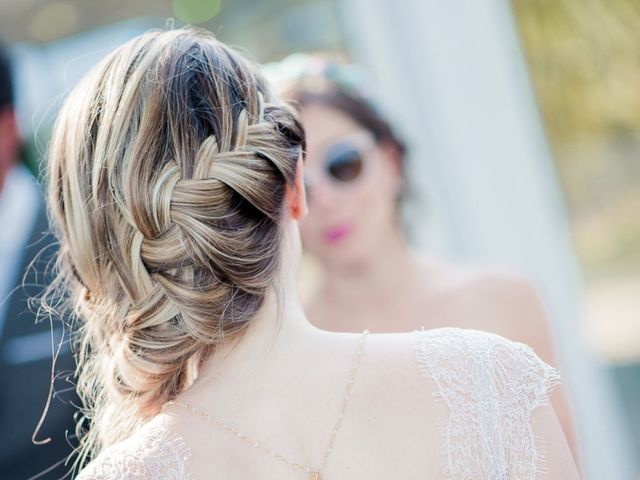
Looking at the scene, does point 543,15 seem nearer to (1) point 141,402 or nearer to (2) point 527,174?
(2) point 527,174

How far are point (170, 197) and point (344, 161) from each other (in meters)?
1.45

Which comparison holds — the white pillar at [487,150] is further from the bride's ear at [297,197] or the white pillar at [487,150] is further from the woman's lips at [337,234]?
the bride's ear at [297,197]

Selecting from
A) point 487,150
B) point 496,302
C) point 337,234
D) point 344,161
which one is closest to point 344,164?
point 344,161

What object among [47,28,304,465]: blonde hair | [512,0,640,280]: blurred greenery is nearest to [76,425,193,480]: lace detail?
[47,28,304,465]: blonde hair

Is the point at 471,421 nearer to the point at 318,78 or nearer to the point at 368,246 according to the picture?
the point at 368,246

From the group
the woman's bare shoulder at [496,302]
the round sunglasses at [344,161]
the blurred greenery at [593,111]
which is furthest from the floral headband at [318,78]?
the blurred greenery at [593,111]

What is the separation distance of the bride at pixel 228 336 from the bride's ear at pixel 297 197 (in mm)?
33

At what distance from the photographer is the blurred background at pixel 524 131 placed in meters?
3.60

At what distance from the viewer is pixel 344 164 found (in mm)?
2752

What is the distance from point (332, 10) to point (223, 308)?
266cm

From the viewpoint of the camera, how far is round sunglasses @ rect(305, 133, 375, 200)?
273 centimetres

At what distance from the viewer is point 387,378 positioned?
1419 millimetres

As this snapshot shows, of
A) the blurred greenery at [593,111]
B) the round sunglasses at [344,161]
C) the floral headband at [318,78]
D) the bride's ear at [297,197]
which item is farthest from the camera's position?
the blurred greenery at [593,111]

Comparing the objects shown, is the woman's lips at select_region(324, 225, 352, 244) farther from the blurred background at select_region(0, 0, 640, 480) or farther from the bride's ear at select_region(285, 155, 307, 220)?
the bride's ear at select_region(285, 155, 307, 220)
